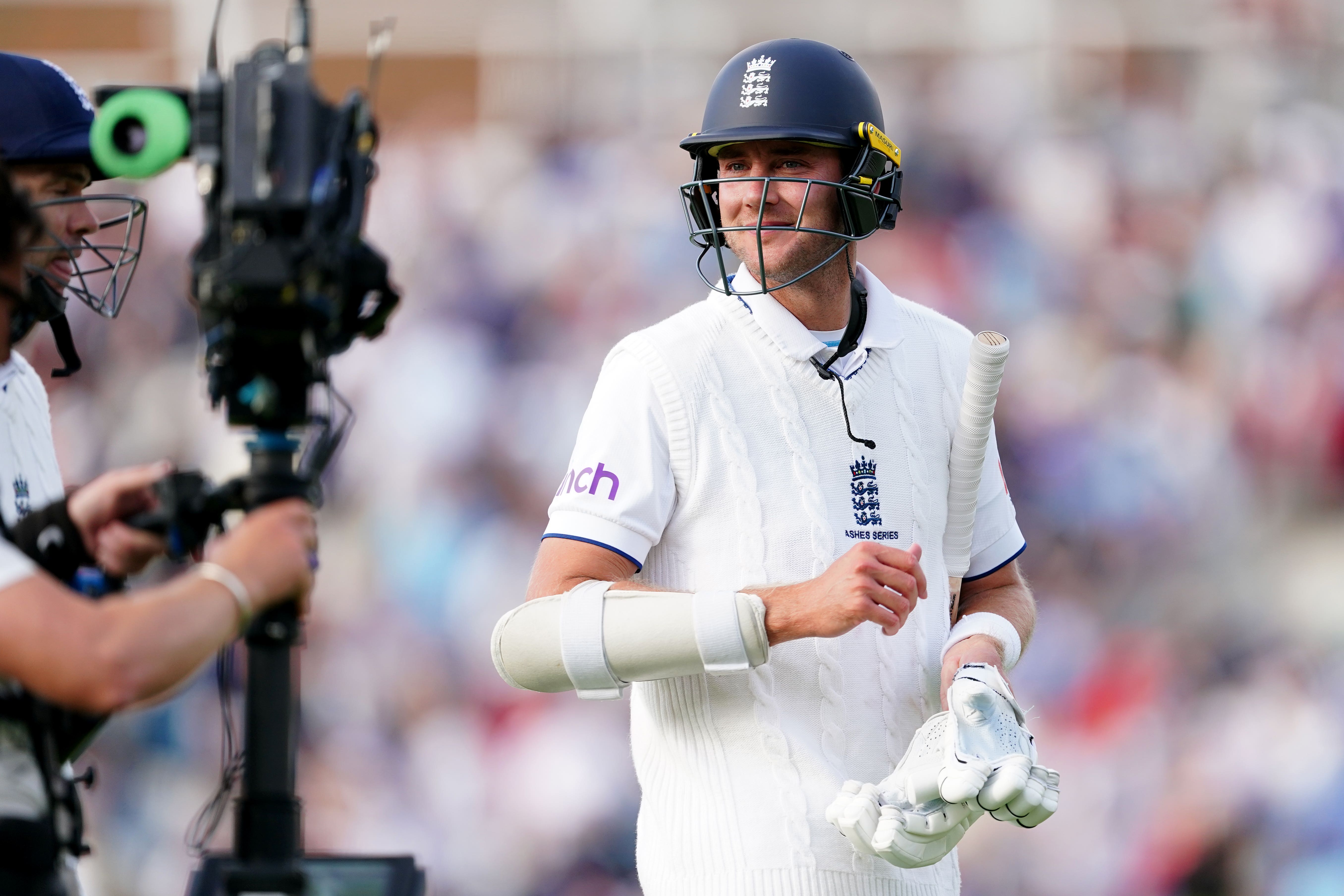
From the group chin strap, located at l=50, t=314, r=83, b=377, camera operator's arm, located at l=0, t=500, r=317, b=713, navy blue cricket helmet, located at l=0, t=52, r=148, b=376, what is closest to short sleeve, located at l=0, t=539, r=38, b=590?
camera operator's arm, located at l=0, t=500, r=317, b=713

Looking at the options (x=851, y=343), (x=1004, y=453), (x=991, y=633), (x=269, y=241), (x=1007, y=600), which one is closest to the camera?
(x=269, y=241)

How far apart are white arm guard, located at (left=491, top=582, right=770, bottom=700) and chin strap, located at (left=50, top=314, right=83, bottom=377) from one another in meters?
1.00

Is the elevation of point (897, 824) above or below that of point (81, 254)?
below

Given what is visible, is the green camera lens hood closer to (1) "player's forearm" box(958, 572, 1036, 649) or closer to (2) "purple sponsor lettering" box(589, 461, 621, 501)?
(2) "purple sponsor lettering" box(589, 461, 621, 501)

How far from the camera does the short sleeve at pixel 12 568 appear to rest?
1919mm

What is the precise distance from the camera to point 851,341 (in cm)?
317

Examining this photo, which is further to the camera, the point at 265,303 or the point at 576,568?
the point at 576,568

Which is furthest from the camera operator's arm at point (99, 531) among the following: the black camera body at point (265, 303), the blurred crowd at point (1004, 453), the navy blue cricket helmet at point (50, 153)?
the blurred crowd at point (1004, 453)

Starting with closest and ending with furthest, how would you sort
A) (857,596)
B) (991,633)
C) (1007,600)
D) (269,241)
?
(269,241) → (857,596) → (991,633) → (1007,600)

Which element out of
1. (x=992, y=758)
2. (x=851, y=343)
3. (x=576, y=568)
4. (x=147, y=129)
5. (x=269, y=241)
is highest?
(x=851, y=343)

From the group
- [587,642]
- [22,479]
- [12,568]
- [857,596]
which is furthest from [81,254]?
[857,596]

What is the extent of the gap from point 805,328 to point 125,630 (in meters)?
1.59

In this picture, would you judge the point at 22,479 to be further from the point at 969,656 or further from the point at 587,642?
the point at 969,656

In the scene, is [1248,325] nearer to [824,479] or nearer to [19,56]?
[824,479]
